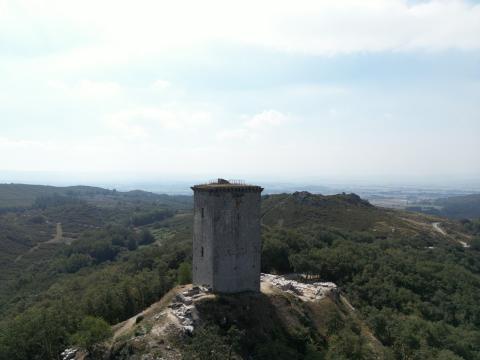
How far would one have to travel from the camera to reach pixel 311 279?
2224 inches

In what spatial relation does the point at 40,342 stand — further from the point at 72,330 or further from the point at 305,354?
the point at 305,354

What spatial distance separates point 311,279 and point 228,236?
2589 centimetres

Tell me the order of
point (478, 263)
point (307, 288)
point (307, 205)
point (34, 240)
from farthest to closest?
1. point (34, 240)
2. point (307, 205)
3. point (478, 263)
4. point (307, 288)

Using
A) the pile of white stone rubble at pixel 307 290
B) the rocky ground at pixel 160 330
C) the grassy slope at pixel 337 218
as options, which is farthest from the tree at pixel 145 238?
the rocky ground at pixel 160 330

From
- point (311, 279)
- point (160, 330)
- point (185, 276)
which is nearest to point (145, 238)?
point (311, 279)

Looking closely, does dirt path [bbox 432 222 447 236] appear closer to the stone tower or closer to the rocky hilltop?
the rocky hilltop

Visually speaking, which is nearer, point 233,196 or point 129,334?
point 129,334

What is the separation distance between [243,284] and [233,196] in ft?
26.4

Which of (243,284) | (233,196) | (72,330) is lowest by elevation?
(72,330)

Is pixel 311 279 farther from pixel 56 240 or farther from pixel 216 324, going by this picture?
pixel 56 240

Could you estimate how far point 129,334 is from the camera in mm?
30094

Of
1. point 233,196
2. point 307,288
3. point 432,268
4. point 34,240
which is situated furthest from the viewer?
point 34,240

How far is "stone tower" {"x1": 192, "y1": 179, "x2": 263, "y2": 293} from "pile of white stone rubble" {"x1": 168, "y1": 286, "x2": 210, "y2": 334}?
1254 mm

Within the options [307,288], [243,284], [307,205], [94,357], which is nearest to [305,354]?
[243,284]
